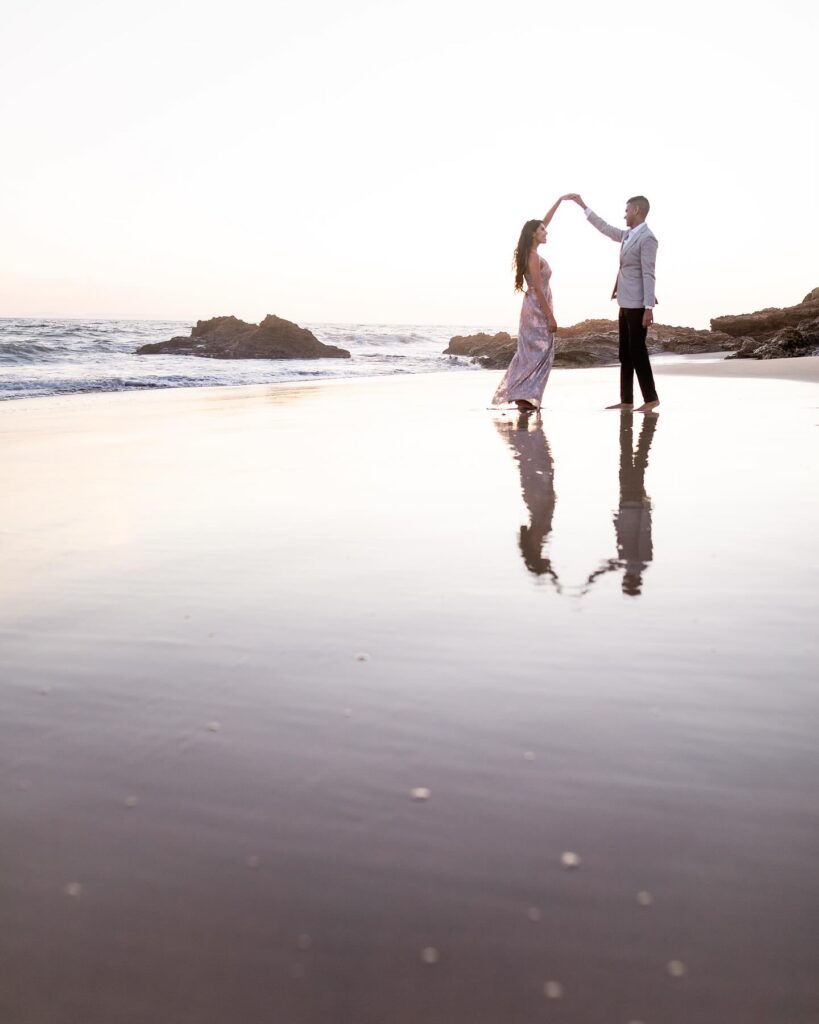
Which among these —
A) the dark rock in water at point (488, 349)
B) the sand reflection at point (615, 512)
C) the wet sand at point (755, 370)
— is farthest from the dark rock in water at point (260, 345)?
the sand reflection at point (615, 512)

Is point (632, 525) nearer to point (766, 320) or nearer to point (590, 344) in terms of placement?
point (590, 344)

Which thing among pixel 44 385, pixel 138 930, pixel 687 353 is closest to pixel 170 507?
pixel 138 930

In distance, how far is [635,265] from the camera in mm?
Answer: 8891

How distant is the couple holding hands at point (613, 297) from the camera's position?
29.0ft

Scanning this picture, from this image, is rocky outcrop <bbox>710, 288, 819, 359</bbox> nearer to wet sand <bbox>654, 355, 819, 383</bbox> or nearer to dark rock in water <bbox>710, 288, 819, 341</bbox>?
dark rock in water <bbox>710, 288, 819, 341</bbox>

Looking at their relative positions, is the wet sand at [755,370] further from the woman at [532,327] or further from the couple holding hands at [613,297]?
the woman at [532,327]

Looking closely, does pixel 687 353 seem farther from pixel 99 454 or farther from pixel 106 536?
pixel 106 536

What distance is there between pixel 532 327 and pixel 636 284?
1.25 meters

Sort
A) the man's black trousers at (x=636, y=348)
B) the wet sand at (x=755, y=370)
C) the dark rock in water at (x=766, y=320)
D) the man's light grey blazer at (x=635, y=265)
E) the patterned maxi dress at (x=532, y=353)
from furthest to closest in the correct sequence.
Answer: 1. the dark rock in water at (x=766, y=320)
2. the wet sand at (x=755, y=370)
3. the patterned maxi dress at (x=532, y=353)
4. the man's black trousers at (x=636, y=348)
5. the man's light grey blazer at (x=635, y=265)

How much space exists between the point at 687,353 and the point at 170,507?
23840 millimetres

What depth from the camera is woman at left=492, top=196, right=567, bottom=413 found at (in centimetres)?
917

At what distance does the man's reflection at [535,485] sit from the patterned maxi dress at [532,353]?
1156 millimetres

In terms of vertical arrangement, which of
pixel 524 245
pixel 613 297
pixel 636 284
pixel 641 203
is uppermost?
pixel 641 203

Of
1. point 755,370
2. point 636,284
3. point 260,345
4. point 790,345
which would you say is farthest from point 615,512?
point 260,345
